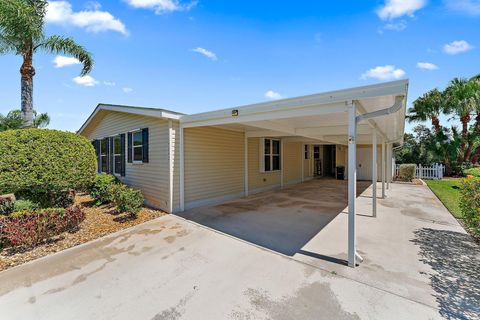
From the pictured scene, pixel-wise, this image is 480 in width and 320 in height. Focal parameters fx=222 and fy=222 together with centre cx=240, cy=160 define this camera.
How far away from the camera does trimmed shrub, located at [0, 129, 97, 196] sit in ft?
15.4

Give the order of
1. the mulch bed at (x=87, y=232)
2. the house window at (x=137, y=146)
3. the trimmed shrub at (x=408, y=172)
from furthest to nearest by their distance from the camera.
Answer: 1. the trimmed shrub at (x=408, y=172)
2. the house window at (x=137, y=146)
3. the mulch bed at (x=87, y=232)

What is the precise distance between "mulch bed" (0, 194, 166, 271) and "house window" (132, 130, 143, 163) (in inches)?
74.6

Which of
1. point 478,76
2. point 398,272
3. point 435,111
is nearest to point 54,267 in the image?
point 398,272

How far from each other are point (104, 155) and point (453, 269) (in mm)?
12382

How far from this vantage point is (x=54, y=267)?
3.60m

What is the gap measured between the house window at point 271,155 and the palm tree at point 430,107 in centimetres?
1299

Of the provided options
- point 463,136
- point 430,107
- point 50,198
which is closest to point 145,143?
point 50,198

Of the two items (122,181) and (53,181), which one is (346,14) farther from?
(122,181)

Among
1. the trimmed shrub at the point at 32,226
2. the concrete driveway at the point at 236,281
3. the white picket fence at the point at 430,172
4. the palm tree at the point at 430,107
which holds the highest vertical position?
the palm tree at the point at 430,107

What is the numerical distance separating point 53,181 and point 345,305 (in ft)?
20.5

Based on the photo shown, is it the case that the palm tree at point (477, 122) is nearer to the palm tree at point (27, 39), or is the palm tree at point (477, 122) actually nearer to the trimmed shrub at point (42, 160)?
the trimmed shrub at point (42, 160)

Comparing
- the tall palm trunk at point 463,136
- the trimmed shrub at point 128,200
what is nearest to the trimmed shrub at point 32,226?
the trimmed shrub at point 128,200

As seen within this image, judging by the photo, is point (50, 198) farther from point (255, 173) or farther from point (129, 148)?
point (255, 173)

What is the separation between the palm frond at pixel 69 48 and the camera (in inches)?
318
